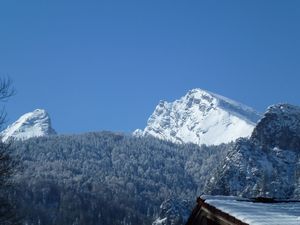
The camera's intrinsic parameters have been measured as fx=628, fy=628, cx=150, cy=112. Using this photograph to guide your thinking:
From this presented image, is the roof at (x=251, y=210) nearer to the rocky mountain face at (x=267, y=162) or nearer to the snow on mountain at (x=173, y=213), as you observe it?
the rocky mountain face at (x=267, y=162)

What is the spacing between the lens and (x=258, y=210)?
A: 10.8 m

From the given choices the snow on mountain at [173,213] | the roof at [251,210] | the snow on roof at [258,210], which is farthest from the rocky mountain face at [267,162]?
the snow on roof at [258,210]

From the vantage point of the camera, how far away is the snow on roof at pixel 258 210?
9938mm

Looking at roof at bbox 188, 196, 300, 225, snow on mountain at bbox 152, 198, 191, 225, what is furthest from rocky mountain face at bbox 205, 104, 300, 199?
roof at bbox 188, 196, 300, 225

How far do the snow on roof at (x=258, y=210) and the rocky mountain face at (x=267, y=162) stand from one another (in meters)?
94.7

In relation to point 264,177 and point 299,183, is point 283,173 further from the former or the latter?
point 299,183

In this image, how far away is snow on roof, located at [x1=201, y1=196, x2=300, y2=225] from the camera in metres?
9.94

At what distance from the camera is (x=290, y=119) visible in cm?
16688

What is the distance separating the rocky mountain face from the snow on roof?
94735mm

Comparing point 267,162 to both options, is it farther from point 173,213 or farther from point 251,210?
point 251,210

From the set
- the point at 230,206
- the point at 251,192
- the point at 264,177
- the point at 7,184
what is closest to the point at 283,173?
the point at 264,177

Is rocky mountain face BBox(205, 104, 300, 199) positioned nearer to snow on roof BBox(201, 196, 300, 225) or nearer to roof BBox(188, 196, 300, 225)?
roof BBox(188, 196, 300, 225)

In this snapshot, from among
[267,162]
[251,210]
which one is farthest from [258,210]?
[267,162]

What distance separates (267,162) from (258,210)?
135 meters
